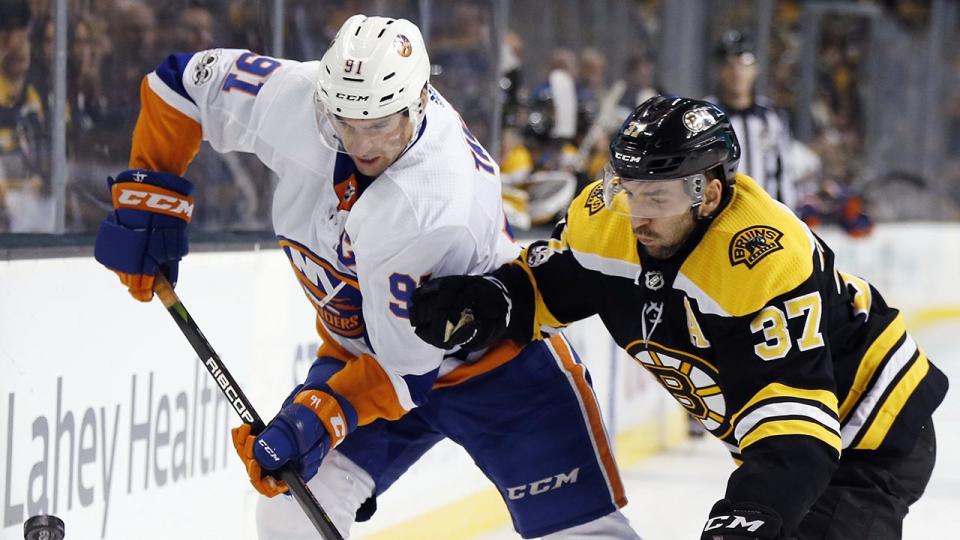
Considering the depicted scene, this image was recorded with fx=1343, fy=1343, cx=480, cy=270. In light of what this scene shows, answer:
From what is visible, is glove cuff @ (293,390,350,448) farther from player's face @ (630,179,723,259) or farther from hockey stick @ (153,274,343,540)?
player's face @ (630,179,723,259)

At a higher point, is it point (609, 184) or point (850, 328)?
point (609, 184)

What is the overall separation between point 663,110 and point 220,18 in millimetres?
1964

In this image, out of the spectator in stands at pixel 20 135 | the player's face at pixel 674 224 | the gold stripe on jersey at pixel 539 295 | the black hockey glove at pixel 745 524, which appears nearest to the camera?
the black hockey glove at pixel 745 524

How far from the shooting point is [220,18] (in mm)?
3947

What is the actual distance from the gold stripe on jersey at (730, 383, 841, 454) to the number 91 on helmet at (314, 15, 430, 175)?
788 millimetres

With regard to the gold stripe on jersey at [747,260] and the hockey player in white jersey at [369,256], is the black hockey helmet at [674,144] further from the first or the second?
the hockey player in white jersey at [369,256]

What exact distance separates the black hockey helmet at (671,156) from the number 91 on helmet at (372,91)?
38cm

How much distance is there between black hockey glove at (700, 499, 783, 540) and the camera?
210 centimetres

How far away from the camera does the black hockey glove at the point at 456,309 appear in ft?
8.04

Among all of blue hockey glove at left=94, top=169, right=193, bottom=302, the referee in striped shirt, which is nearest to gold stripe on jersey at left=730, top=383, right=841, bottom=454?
blue hockey glove at left=94, top=169, right=193, bottom=302

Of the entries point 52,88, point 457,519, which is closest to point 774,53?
point 457,519

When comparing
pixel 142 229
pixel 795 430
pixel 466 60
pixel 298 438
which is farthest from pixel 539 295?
pixel 466 60

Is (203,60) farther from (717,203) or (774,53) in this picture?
(774,53)

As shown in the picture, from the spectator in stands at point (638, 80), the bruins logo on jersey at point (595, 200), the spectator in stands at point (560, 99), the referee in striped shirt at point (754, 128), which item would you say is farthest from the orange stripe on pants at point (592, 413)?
the spectator in stands at point (638, 80)
